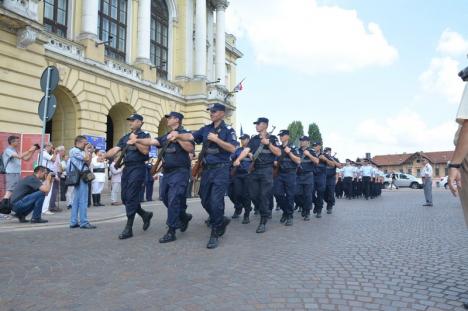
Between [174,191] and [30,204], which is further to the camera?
[30,204]

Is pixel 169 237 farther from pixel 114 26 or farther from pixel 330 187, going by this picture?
pixel 114 26

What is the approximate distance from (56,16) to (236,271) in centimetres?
1984

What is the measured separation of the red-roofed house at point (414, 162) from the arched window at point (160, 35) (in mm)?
64441

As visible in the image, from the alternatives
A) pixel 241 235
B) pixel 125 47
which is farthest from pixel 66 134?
pixel 241 235

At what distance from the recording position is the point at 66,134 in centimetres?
2022

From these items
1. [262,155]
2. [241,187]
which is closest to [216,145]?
[262,155]

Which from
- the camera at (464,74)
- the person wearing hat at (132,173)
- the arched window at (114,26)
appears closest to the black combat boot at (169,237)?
the person wearing hat at (132,173)

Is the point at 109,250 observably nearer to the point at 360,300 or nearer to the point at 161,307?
the point at 161,307

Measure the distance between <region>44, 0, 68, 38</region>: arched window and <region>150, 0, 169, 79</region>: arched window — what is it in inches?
291

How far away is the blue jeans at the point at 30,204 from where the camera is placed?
8617 millimetres

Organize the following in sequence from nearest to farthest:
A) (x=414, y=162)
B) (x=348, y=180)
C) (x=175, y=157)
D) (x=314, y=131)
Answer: (x=175, y=157)
(x=348, y=180)
(x=314, y=131)
(x=414, y=162)

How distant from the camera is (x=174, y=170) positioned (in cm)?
668

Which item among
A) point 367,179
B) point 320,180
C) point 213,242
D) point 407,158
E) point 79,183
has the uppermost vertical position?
point 407,158

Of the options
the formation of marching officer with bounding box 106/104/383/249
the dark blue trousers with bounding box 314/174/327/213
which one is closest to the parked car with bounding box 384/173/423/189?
the dark blue trousers with bounding box 314/174/327/213
